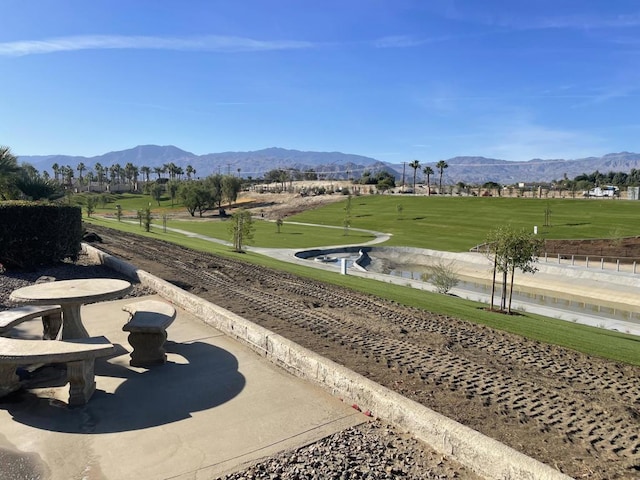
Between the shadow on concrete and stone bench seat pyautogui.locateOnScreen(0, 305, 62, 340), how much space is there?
1.54 m

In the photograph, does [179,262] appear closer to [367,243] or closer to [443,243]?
[367,243]

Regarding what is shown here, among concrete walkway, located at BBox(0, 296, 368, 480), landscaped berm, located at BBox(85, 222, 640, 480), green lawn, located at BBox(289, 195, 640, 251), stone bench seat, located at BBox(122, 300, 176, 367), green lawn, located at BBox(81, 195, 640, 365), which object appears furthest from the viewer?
green lawn, located at BBox(289, 195, 640, 251)

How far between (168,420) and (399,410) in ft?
9.29

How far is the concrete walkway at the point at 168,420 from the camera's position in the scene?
501 cm

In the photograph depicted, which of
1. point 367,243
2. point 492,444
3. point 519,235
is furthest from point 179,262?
point 367,243

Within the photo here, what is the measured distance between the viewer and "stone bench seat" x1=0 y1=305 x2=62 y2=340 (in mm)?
7850

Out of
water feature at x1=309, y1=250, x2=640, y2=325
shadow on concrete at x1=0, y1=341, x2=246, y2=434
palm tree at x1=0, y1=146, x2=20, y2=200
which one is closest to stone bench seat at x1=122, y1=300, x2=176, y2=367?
shadow on concrete at x1=0, y1=341, x2=246, y2=434

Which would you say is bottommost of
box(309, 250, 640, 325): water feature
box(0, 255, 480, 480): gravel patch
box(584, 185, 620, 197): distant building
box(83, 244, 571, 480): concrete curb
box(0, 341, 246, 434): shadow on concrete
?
box(309, 250, 640, 325): water feature

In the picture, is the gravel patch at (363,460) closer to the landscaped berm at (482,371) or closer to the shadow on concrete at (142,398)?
the landscaped berm at (482,371)

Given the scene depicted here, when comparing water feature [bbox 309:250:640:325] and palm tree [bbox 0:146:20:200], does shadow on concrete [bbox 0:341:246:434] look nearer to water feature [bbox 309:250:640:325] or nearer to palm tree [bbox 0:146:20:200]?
palm tree [bbox 0:146:20:200]

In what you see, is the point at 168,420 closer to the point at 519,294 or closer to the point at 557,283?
the point at 519,294

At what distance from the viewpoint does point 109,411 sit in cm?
619

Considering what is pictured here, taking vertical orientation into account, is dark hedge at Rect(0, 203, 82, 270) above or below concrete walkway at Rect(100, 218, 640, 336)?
above

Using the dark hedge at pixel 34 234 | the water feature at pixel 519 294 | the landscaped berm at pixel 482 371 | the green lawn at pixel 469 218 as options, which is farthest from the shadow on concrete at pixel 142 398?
the green lawn at pixel 469 218
